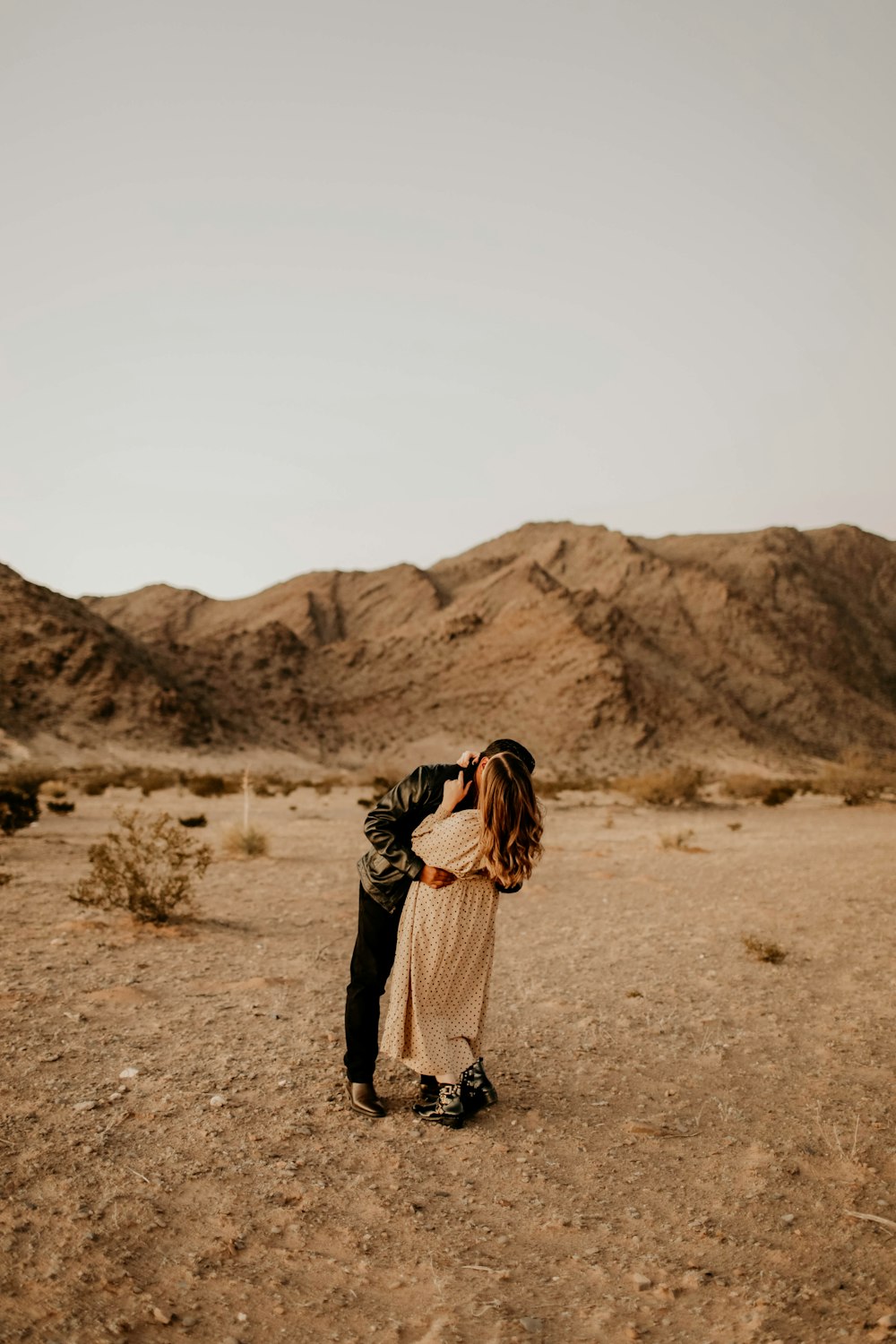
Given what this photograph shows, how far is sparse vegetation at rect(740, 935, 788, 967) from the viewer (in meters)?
7.09

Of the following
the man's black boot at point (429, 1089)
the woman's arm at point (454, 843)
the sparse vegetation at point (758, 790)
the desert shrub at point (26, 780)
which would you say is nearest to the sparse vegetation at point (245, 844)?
the desert shrub at point (26, 780)

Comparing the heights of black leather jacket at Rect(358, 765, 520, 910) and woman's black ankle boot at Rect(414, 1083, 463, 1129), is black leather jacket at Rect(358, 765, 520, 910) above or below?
above

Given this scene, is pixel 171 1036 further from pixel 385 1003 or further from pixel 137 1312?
pixel 137 1312

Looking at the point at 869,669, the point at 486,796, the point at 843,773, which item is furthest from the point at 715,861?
the point at 869,669

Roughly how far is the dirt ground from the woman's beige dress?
359mm

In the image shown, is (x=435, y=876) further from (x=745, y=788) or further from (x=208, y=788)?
(x=745, y=788)

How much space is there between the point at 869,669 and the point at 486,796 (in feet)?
209

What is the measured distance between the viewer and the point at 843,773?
2527 cm

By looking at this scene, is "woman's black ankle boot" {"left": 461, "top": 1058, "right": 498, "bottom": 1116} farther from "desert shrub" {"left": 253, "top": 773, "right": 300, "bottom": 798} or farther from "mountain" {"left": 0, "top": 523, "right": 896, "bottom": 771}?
"mountain" {"left": 0, "top": 523, "right": 896, "bottom": 771}

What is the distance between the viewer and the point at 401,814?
13.4 ft

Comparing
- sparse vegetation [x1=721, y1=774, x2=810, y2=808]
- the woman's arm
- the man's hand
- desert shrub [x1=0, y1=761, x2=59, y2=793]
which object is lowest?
desert shrub [x1=0, y1=761, x2=59, y2=793]

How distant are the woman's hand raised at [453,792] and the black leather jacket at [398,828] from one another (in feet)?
0.11

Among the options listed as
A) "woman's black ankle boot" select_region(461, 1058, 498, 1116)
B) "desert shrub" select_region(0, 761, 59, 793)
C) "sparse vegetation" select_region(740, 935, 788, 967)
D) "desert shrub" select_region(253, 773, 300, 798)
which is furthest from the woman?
"desert shrub" select_region(253, 773, 300, 798)

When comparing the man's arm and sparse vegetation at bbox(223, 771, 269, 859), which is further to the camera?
sparse vegetation at bbox(223, 771, 269, 859)
